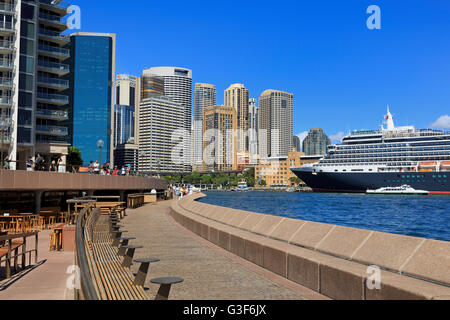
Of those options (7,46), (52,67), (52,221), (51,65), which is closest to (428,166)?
(52,67)

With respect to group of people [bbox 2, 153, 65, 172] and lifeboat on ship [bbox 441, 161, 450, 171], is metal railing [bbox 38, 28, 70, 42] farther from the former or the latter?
lifeboat on ship [bbox 441, 161, 450, 171]

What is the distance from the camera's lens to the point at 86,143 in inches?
6796

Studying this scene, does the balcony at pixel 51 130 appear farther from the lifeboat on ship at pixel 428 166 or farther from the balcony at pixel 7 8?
the lifeboat on ship at pixel 428 166

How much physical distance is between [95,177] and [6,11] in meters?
41.2

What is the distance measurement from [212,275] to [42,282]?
3218 mm

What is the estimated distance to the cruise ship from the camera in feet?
325

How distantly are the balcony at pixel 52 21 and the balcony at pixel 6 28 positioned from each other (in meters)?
8.20

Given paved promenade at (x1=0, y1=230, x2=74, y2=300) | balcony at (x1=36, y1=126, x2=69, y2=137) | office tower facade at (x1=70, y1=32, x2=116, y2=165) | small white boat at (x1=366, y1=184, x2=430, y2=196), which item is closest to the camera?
paved promenade at (x1=0, y1=230, x2=74, y2=300)

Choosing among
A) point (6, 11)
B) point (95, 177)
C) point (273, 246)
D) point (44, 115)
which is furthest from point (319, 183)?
point (273, 246)

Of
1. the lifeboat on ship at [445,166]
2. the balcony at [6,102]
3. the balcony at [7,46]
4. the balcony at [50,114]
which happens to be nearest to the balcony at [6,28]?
the balcony at [7,46]

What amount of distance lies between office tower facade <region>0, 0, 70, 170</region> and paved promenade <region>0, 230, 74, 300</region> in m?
Answer: 48.0

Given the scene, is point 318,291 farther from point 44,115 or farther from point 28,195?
point 44,115

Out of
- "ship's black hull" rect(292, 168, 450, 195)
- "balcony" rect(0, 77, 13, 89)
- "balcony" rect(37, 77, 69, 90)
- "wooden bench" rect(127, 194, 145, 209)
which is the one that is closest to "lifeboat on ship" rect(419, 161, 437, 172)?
"ship's black hull" rect(292, 168, 450, 195)

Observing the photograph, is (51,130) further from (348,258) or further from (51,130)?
(348,258)
